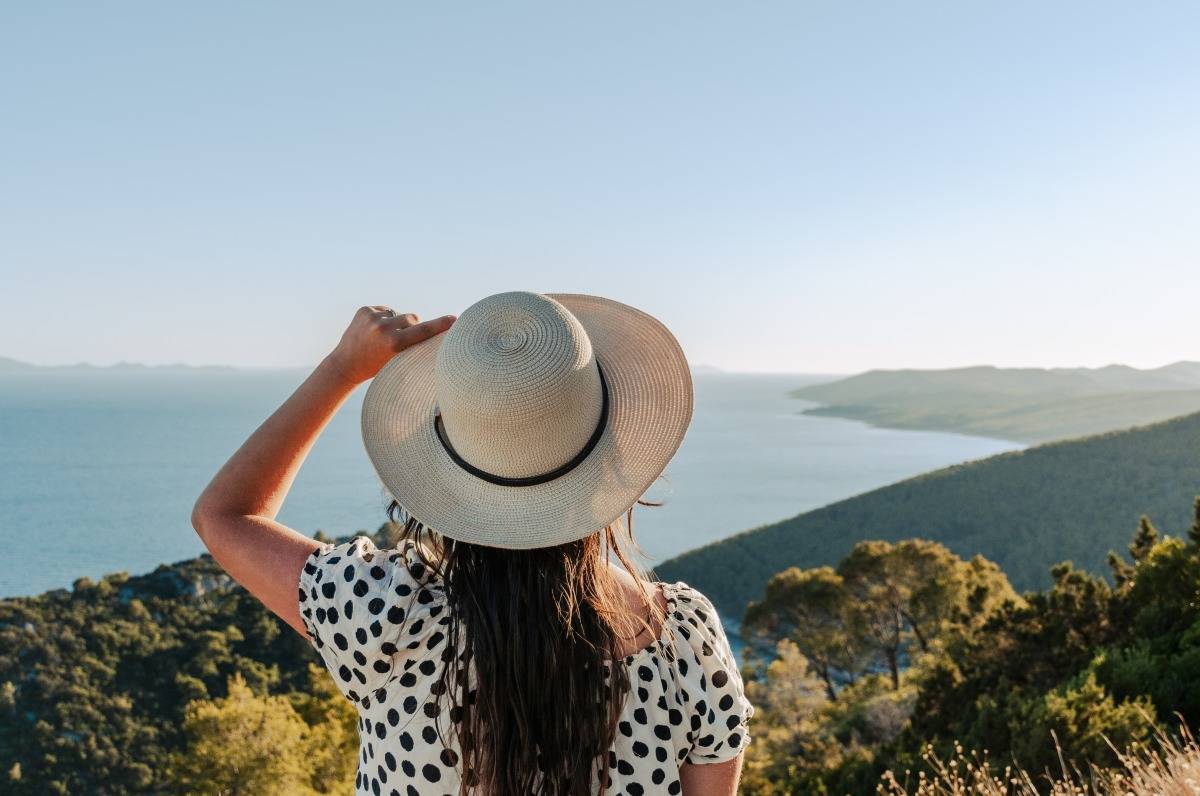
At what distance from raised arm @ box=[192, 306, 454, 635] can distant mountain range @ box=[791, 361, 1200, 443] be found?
115 metres

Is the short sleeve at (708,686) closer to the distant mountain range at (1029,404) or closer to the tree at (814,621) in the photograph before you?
the tree at (814,621)

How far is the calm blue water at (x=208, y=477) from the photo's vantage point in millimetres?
62875

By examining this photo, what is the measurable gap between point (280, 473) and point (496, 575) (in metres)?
0.31

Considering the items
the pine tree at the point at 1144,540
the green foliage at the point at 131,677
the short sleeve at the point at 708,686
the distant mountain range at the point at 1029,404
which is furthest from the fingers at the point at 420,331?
the distant mountain range at the point at 1029,404

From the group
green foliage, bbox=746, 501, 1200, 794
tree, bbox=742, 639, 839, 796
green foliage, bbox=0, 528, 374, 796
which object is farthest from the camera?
green foliage, bbox=0, 528, 374, 796

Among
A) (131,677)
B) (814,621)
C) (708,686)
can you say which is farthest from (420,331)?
(131,677)

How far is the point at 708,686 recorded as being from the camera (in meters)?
1.05

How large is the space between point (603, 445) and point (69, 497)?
3769 inches

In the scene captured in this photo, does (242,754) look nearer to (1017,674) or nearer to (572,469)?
(1017,674)

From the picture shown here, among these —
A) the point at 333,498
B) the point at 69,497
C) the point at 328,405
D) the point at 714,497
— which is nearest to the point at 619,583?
the point at 328,405

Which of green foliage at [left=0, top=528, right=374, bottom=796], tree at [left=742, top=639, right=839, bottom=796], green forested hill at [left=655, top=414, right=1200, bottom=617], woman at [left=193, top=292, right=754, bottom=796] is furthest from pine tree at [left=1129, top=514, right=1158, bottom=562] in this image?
green forested hill at [left=655, top=414, right=1200, bottom=617]

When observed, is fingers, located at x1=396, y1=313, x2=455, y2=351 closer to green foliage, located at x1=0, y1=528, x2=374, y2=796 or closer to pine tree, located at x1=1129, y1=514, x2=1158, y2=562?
pine tree, located at x1=1129, y1=514, x2=1158, y2=562

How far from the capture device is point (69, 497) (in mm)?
80938

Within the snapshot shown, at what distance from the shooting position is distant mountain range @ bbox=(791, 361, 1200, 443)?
118062mm
